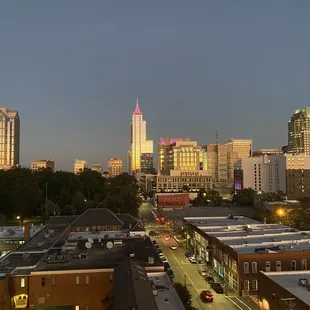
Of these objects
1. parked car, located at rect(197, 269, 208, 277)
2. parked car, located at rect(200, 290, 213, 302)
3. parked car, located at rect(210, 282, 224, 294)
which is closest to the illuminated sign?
parked car, located at rect(200, 290, 213, 302)

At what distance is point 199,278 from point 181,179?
10453 cm

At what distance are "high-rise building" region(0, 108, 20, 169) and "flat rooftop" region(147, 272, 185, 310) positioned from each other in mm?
182729

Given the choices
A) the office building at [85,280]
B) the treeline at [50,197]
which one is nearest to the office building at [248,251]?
the office building at [85,280]

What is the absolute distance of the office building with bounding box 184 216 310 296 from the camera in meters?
26.9

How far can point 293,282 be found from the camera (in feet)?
65.2

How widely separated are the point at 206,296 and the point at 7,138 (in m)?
187

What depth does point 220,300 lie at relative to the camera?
84.6ft

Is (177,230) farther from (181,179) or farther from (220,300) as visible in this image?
(181,179)

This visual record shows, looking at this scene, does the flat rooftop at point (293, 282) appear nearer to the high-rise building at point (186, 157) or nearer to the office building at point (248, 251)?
the office building at point (248, 251)

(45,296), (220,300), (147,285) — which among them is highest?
(147,285)

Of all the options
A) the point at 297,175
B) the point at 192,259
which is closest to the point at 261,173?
the point at 297,175

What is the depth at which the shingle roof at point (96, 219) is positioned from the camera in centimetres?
4394

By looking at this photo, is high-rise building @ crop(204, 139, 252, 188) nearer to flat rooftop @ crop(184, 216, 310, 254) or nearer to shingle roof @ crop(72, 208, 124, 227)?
shingle roof @ crop(72, 208, 124, 227)

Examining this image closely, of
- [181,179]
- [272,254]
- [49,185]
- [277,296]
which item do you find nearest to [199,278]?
[272,254]
